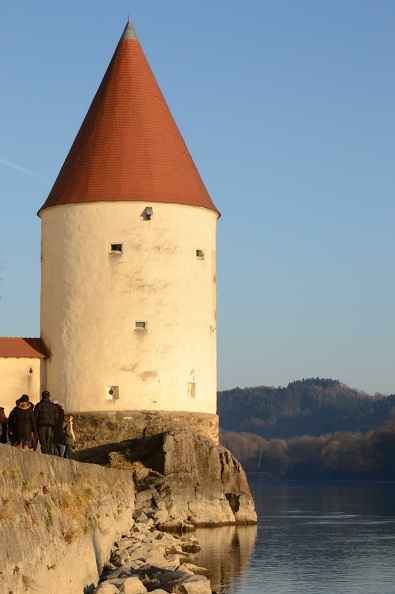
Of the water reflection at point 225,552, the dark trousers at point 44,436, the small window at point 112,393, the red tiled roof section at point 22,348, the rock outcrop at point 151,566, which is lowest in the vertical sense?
the water reflection at point 225,552

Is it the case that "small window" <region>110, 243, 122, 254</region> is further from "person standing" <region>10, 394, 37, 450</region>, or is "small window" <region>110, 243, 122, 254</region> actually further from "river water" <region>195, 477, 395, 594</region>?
"person standing" <region>10, 394, 37, 450</region>

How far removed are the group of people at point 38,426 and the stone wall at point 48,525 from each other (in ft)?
5.12

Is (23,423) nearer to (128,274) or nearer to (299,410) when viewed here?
(128,274)

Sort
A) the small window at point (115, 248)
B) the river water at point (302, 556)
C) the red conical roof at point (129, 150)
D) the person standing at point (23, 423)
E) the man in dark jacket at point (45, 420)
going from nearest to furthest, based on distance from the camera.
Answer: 1. the river water at point (302, 556)
2. the person standing at point (23, 423)
3. the man in dark jacket at point (45, 420)
4. the small window at point (115, 248)
5. the red conical roof at point (129, 150)

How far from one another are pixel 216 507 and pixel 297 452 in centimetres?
9172

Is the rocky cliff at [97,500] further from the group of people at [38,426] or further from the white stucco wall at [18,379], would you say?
the white stucco wall at [18,379]

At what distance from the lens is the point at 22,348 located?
33750 millimetres

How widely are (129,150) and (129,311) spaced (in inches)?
174

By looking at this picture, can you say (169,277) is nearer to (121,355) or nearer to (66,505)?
(121,355)

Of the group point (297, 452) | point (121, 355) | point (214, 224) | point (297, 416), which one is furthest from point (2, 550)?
point (297, 416)

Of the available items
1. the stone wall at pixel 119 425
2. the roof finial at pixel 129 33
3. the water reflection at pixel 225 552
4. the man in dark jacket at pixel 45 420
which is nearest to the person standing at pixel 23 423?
the man in dark jacket at pixel 45 420

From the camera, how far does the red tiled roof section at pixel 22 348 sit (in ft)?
109

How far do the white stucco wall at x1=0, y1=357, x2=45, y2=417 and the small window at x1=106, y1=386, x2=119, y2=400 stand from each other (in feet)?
6.93

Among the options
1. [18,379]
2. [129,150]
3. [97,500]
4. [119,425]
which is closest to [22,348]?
[18,379]
